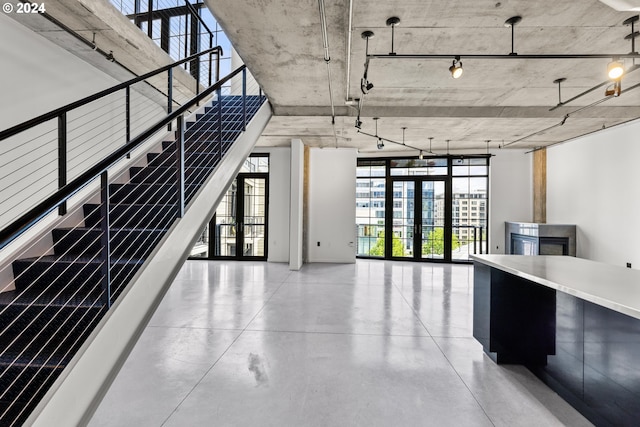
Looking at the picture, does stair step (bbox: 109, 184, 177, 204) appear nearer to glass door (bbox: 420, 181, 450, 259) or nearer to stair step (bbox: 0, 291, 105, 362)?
stair step (bbox: 0, 291, 105, 362)

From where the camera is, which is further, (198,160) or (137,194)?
(198,160)

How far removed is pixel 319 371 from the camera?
112 inches

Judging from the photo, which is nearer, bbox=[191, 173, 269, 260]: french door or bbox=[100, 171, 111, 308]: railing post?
bbox=[100, 171, 111, 308]: railing post

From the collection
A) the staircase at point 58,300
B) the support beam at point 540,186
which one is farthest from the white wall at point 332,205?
the staircase at point 58,300

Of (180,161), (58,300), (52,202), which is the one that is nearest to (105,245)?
(52,202)

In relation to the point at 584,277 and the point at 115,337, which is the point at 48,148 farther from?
the point at 584,277

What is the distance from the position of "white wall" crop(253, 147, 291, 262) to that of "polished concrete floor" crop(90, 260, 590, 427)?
12.1 feet

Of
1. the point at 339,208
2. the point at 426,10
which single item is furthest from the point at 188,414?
the point at 339,208

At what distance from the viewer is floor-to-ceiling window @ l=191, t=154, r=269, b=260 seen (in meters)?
9.21

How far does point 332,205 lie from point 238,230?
111 inches

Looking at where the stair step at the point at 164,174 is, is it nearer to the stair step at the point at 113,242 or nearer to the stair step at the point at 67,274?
the stair step at the point at 113,242

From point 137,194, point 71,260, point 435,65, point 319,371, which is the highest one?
point 435,65

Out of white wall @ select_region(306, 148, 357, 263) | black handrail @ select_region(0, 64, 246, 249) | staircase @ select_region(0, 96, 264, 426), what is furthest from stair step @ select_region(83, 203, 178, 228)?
white wall @ select_region(306, 148, 357, 263)

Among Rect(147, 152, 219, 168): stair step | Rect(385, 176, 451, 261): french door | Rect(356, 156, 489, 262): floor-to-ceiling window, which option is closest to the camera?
Rect(147, 152, 219, 168): stair step
